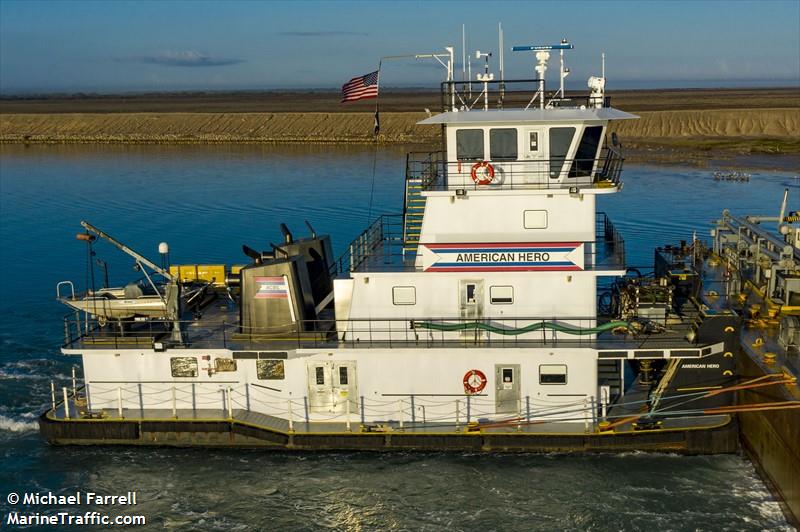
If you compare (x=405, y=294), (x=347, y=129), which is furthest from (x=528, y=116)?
(x=347, y=129)

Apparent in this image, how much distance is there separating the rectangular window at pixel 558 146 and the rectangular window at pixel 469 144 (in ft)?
5.30

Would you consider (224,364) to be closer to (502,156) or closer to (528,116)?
(502,156)

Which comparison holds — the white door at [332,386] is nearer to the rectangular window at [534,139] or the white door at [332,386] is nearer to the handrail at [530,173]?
the handrail at [530,173]

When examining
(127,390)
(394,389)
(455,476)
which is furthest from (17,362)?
(455,476)

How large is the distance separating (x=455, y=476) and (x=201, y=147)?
74.9 meters

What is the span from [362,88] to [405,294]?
5.38 m

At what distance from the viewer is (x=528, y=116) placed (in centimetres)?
1880

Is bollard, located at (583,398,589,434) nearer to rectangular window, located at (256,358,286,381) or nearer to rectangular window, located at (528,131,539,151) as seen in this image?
rectangular window, located at (528,131,539,151)

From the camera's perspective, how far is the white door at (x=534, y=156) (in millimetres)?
18859

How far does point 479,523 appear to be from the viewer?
657 inches

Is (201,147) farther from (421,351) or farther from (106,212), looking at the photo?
(421,351)

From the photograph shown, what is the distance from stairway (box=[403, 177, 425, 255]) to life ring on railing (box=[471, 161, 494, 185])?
145 centimetres

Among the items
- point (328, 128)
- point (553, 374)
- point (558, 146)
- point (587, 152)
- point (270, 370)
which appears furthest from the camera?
point (328, 128)

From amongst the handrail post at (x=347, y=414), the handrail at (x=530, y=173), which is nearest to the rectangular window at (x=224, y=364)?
the handrail post at (x=347, y=414)
